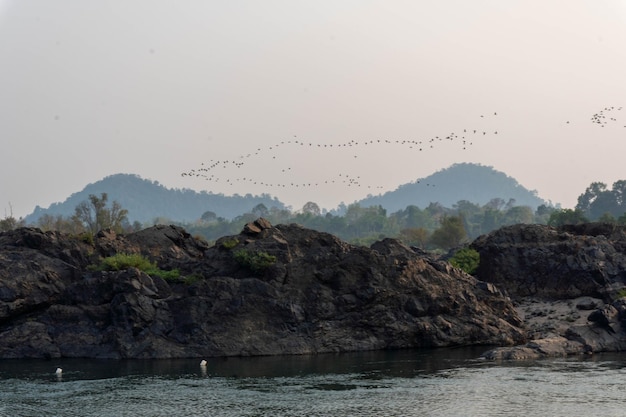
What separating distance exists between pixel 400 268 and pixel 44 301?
30684mm

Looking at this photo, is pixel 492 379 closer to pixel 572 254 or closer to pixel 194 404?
pixel 194 404

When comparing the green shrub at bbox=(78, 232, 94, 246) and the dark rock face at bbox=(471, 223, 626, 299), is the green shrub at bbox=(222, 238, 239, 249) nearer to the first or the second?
the green shrub at bbox=(78, 232, 94, 246)

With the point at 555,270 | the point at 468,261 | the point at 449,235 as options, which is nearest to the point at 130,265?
the point at 468,261

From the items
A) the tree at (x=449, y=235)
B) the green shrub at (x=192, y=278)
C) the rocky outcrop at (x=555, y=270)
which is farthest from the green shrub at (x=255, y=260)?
the tree at (x=449, y=235)

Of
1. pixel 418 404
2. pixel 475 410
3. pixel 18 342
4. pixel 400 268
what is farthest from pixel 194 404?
pixel 400 268

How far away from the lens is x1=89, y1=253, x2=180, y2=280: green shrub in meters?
71.9

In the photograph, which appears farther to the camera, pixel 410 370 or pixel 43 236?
pixel 43 236

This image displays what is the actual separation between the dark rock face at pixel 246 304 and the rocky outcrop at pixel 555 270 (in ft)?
28.3

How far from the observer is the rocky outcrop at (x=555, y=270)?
255 ft

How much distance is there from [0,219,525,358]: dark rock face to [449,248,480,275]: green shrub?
54.0 feet

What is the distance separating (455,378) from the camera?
165 ft

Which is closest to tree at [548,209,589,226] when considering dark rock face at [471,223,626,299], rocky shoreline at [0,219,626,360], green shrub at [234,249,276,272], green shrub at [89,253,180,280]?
dark rock face at [471,223,626,299]

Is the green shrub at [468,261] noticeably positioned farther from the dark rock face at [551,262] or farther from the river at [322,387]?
the river at [322,387]

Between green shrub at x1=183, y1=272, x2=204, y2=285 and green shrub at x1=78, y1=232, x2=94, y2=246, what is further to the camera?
green shrub at x1=78, y1=232, x2=94, y2=246
